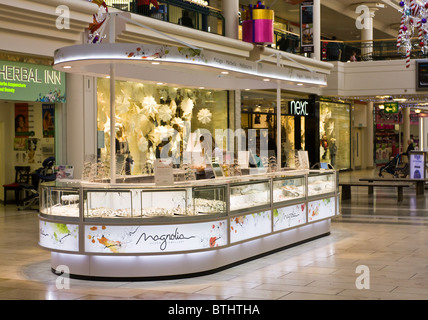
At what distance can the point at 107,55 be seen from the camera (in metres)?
7.21

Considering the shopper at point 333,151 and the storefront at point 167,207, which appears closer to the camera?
the storefront at point 167,207

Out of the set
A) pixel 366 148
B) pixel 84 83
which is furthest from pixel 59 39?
pixel 366 148

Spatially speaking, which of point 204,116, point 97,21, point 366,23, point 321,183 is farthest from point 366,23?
point 321,183

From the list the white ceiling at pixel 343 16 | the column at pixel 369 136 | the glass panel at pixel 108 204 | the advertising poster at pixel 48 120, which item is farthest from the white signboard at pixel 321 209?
the column at pixel 369 136

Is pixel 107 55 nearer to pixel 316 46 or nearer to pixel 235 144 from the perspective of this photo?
pixel 235 144

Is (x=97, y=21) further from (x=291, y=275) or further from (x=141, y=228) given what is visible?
(x=291, y=275)

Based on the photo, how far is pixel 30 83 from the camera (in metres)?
12.5

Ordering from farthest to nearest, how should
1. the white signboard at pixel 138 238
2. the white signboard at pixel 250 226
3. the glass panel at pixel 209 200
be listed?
the white signboard at pixel 250 226 → the glass panel at pixel 209 200 → the white signboard at pixel 138 238

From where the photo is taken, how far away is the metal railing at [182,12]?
14.3 metres

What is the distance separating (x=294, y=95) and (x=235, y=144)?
589 centimetres

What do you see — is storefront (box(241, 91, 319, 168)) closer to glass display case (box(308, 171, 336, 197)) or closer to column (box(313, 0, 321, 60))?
column (box(313, 0, 321, 60))

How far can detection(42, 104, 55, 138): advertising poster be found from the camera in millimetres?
14672

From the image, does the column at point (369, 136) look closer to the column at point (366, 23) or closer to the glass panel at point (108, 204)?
the column at point (366, 23)

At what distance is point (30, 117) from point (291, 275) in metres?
9.91
